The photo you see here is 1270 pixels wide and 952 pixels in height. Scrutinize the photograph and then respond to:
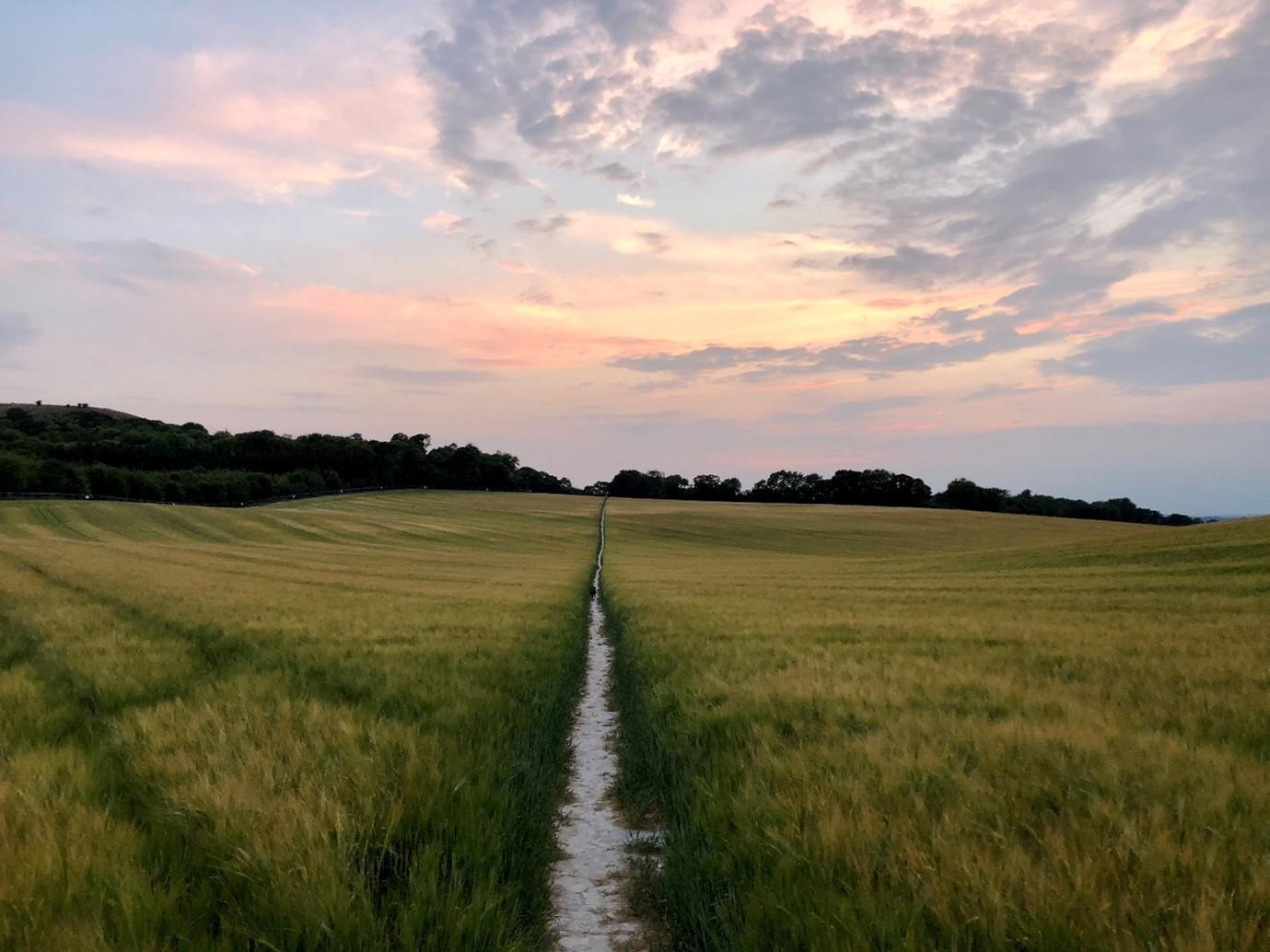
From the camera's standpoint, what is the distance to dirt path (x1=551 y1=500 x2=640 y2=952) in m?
4.56

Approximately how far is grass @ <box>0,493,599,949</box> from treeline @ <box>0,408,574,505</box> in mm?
95114

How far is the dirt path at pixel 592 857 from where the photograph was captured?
15.0ft

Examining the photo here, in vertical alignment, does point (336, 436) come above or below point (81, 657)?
above

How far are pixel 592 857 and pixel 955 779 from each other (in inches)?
106

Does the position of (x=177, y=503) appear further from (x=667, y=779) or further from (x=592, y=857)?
(x=592, y=857)

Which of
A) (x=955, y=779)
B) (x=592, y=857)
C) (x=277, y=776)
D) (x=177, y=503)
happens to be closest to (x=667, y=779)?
(x=592, y=857)

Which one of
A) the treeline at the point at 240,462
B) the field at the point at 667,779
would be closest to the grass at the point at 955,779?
the field at the point at 667,779

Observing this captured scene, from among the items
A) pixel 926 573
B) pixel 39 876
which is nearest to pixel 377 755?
pixel 39 876

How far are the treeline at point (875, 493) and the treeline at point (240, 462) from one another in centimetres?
2729

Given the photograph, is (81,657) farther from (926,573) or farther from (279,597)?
(926,573)

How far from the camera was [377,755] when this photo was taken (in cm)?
529

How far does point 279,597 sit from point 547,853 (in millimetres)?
16458

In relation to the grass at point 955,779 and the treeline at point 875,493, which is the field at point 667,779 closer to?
the grass at point 955,779

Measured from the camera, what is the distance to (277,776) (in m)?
4.93
